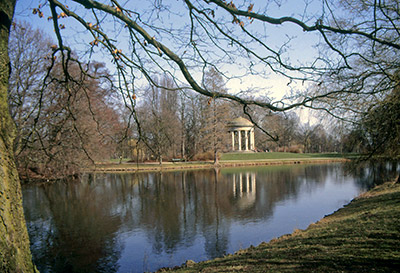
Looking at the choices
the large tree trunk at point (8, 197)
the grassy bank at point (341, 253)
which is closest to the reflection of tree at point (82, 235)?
the grassy bank at point (341, 253)

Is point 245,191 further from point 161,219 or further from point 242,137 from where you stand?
point 242,137

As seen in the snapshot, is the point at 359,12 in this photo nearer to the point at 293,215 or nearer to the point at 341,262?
the point at 341,262

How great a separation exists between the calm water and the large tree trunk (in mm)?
3170

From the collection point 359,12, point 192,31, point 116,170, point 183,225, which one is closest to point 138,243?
point 183,225

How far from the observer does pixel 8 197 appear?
2.23 metres

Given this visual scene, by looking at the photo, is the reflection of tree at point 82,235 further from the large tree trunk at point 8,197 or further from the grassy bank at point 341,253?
the large tree trunk at point 8,197

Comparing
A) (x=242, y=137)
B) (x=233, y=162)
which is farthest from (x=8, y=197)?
(x=242, y=137)

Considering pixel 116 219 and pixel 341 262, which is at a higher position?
pixel 341 262

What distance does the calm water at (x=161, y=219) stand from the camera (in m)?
7.88

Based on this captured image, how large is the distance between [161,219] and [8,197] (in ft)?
30.3

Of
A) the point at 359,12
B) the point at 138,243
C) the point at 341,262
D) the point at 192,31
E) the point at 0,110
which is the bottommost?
the point at 138,243

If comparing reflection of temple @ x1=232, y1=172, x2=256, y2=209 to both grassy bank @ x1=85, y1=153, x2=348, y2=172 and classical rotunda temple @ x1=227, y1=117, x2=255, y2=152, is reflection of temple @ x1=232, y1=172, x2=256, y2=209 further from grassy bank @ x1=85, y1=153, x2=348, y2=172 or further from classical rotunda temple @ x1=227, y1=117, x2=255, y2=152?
classical rotunda temple @ x1=227, y1=117, x2=255, y2=152

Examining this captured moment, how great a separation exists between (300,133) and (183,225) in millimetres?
46239

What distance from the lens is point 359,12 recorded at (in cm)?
643
